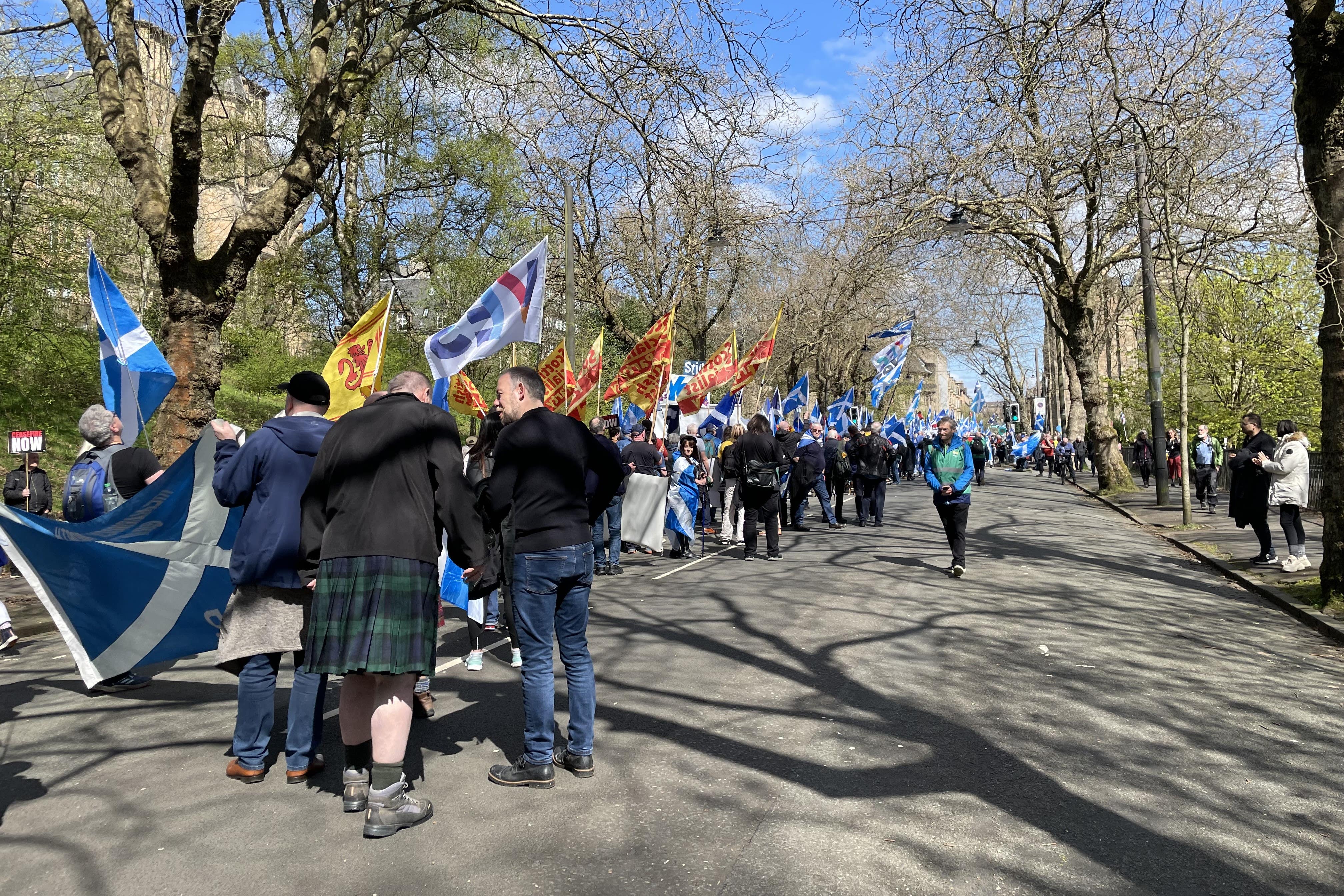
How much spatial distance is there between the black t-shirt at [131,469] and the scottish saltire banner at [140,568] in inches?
34.5

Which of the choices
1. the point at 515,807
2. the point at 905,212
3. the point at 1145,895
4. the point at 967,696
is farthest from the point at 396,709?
the point at 905,212

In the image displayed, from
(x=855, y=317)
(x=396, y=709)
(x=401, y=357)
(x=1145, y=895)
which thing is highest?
(x=855, y=317)

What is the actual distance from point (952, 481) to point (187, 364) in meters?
8.55

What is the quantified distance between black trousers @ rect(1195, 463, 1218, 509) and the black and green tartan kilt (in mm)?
19999

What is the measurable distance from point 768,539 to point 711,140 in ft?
16.2

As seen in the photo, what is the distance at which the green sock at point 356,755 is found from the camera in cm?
411

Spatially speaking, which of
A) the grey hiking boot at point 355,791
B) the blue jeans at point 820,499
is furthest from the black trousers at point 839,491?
the grey hiking boot at point 355,791

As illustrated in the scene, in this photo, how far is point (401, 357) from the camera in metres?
28.2

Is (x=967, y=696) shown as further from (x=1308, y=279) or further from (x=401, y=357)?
(x=1308, y=279)

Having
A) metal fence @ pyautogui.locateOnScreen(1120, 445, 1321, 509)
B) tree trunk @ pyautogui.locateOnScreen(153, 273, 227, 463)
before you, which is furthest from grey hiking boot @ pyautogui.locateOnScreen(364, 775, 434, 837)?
metal fence @ pyautogui.locateOnScreen(1120, 445, 1321, 509)

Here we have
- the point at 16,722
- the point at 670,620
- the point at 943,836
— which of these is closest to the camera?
the point at 943,836

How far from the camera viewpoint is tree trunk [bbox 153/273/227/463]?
11.0 meters

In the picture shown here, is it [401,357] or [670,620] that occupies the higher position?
[401,357]

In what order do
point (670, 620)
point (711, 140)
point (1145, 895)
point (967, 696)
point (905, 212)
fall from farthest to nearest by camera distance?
point (905, 212) < point (711, 140) < point (670, 620) < point (967, 696) < point (1145, 895)
